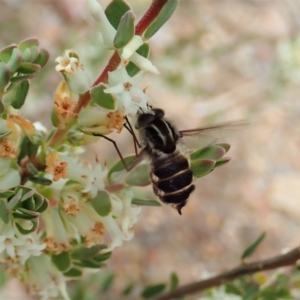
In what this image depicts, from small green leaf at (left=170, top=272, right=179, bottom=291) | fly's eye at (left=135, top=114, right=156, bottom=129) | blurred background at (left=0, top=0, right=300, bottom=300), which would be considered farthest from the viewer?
blurred background at (left=0, top=0, right=300, bottom=300)

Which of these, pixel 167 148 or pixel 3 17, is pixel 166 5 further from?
pixel 3 17

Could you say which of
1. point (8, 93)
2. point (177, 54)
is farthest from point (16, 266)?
point (177, 54)

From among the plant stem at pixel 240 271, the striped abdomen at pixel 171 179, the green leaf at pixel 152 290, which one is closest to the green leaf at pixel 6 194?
the striped abdomen at pixel 171 179

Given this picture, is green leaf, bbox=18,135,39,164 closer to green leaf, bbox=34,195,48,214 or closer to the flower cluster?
the flower cluster

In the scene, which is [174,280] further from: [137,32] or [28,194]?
[137,32]

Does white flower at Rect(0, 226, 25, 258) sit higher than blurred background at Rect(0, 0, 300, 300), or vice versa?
white flower at Rect(0, 226, 25, 258)

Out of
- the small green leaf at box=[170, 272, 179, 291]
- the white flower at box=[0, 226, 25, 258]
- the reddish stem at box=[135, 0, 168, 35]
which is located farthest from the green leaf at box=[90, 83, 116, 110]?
the small green leaf at box=[170, 272, 179, 291]
